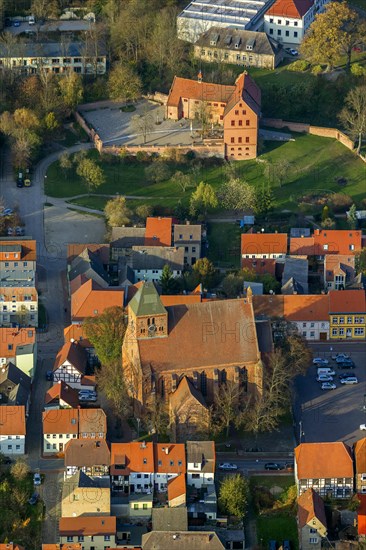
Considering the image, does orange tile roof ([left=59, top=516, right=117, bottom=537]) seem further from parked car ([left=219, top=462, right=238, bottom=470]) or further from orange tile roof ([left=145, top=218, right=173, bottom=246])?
orange tile roof ([left=145, top=218, right=173, bottom=246])

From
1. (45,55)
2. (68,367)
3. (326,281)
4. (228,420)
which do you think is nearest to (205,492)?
(228,420)

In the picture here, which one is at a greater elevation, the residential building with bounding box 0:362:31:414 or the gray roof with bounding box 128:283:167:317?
the gray roof with bounding box 128:283:167:317

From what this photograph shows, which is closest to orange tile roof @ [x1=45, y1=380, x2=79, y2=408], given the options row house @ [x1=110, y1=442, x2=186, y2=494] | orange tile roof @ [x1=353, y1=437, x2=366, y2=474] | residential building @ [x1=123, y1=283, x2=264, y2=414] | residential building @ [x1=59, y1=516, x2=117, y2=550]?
residential building @ [x1=123, y1=283, x2=264, y2=414]

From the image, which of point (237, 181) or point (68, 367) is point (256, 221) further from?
point (68, 367)

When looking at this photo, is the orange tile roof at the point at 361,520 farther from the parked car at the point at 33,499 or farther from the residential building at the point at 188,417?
the parked car at the point at 33,499

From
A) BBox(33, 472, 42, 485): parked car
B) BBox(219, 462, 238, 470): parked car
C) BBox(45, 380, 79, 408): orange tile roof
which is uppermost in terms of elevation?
BBox(45, 380, 79, 408): orange tile roof

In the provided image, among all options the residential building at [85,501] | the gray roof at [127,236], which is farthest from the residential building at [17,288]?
the residential building at [85,501]

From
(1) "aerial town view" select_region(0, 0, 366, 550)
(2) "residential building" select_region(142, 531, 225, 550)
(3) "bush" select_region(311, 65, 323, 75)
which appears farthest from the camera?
(3) "bush" select_region(311, 65, 323, 75)
